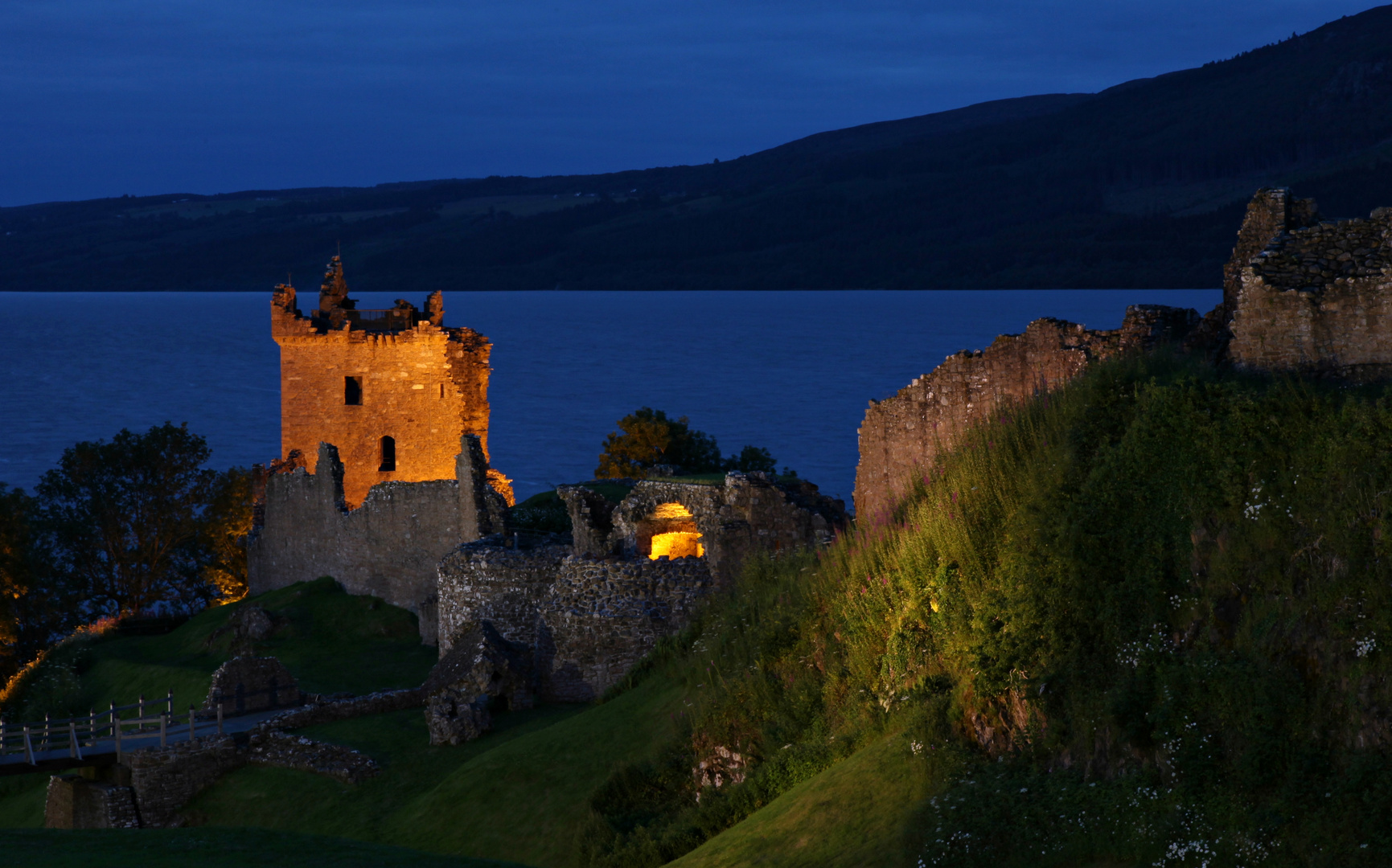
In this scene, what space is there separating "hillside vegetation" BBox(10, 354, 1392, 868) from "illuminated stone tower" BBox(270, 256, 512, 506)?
3045cm

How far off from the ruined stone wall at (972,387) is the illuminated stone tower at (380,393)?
2797 cm

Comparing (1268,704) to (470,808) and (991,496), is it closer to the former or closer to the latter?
(991,496)

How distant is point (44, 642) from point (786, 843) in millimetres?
42528

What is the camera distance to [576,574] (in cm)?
2305

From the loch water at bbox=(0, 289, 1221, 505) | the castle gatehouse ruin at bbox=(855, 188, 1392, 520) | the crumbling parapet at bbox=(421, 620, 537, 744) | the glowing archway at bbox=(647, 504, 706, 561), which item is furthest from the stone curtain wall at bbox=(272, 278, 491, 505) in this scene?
the loch water at bbox=(0, 289, 1221, 505)

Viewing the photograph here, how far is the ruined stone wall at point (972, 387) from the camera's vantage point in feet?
54.7

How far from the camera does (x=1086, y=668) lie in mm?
11148

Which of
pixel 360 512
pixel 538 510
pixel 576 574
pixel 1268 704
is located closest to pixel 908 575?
pixel 1268 704

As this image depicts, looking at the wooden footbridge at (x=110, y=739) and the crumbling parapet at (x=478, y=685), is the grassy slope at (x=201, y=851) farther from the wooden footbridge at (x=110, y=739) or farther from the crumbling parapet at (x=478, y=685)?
the wooden footbridge at (x=110, y=739)

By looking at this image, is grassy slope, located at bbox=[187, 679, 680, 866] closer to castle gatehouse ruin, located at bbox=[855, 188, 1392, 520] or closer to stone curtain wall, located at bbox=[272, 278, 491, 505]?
castle gatehouse ruin, located at bbox=[855, 188, 1392, 520]

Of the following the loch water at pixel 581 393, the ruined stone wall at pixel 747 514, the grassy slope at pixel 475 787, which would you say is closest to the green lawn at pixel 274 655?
the grassy slope at pixel 475 787

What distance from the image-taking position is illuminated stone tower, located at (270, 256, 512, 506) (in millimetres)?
45969

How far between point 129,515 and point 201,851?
1462 inches

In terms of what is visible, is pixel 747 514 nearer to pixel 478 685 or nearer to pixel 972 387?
pixel 478 685
